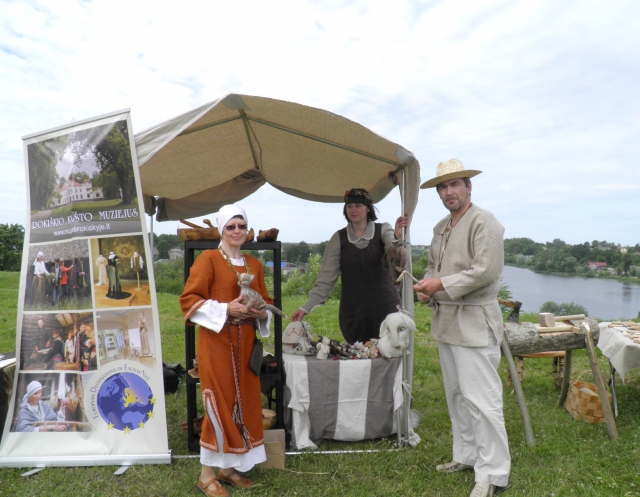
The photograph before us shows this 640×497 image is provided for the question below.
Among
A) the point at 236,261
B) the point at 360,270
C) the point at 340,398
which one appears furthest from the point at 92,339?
the point at 360,270

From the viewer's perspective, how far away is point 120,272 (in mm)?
2996

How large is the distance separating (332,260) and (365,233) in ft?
1.15

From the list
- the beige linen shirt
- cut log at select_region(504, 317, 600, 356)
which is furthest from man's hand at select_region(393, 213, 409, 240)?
cut log at select_region(504, 317, 600, 356)

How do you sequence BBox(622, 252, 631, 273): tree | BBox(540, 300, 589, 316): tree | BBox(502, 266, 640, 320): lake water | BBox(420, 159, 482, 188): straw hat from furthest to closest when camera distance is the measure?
BBox(540, 300, 589, 316): tree
BBox(622, 252, 631, 273): tree
BBox(502, 266, 640, 320): lake water
BBox(420, 159, 482, 188): straw hat

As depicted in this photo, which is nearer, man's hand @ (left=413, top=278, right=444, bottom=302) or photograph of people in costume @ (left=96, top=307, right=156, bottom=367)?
man's hand @ (left=413, top=278, right=444, bottom=302)

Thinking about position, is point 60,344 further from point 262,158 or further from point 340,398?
point 262,158

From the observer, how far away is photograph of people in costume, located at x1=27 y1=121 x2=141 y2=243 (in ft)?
9.66

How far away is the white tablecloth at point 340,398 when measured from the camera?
10.7ft

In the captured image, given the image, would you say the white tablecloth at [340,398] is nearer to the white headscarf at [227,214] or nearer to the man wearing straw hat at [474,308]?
the man wearing straw hat at [474,308]

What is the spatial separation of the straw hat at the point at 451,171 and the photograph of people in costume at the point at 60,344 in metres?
2.38

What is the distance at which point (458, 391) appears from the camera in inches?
113

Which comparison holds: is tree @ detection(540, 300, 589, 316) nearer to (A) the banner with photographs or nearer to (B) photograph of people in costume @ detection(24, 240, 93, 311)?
(A) the banner with photographs

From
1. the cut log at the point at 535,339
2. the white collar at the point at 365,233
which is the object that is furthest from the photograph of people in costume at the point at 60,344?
the cut log at the point at 535,339

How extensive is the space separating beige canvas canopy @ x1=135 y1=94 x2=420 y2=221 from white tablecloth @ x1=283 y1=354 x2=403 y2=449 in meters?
1.25
